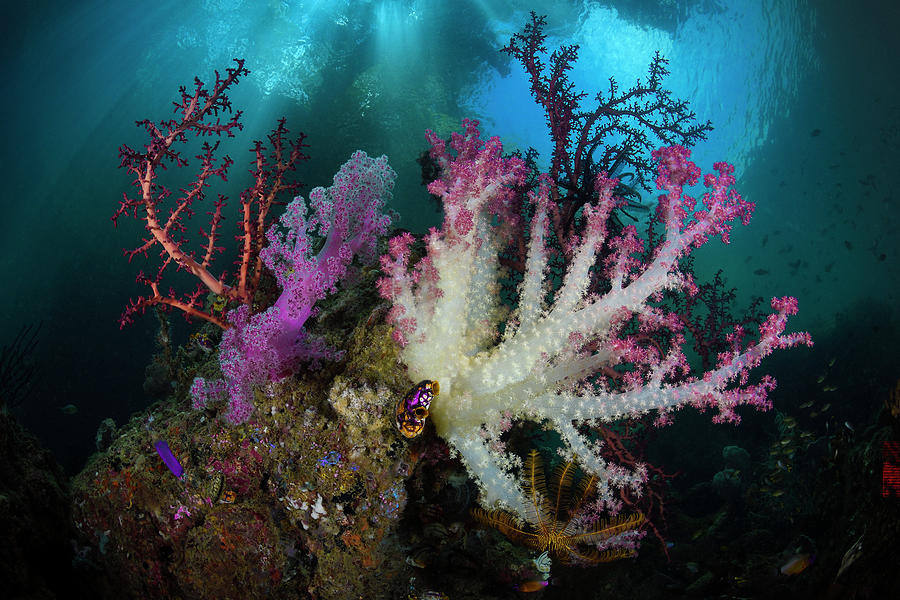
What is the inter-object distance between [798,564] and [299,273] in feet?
23.1

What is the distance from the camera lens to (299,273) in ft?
10.7

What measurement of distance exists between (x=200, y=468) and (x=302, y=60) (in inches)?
822

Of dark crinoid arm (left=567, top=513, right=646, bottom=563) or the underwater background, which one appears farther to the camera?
the underwater background

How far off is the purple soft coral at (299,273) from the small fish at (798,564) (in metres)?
6.49

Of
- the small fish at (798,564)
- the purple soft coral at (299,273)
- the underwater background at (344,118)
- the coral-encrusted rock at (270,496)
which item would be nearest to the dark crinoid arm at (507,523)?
the coral-encrusted rock at (270,496)

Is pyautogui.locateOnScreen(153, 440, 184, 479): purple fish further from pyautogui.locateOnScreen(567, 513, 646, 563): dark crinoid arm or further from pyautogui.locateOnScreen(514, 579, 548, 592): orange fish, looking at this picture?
pyautogui.locateOnScreen(567, 513, 646, 563): dark crinoid arm

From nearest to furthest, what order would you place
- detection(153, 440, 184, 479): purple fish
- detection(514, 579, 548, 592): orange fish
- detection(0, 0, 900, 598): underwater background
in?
1. detection(514, 579, 548, 592): orange fish
2. detection(153, 440, 184, 479): purple fish
3. detection(0, 0, 900, 598): underwater background

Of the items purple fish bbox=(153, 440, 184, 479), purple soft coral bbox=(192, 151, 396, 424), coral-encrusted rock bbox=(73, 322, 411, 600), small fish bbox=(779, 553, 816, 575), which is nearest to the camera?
coral-encrusted rock bbox=(73, 322, 411, 600)

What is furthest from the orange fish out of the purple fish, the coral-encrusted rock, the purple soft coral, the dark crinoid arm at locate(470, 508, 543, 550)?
the purple fish

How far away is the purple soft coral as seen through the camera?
3055 millimetres

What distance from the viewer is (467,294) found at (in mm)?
3234

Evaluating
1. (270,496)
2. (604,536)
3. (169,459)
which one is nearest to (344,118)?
(169,459)

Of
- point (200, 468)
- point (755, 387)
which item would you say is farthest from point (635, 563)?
point (200, 468)

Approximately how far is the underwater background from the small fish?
9.62 ft
